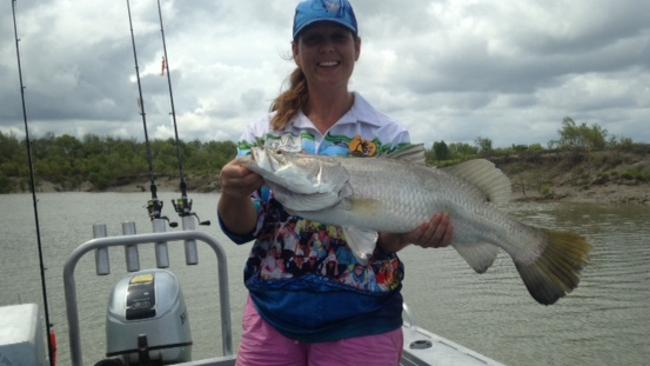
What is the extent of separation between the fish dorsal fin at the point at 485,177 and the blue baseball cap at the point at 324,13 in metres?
0.79

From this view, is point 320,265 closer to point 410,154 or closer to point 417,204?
point 417,204

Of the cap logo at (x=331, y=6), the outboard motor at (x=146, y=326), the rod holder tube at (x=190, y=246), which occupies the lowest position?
the outboard motor at (x=146, y=326)

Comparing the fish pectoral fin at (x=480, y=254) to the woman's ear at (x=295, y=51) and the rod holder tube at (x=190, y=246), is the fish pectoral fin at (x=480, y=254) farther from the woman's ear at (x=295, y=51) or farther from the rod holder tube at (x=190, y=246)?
the rod holder tube at (x=190, y=246)

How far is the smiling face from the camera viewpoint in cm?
260

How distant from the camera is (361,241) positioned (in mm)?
2377

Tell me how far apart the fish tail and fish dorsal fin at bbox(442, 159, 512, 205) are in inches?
10.1

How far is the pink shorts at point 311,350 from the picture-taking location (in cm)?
240

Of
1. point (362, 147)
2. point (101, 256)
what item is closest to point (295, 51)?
point (362, 147)

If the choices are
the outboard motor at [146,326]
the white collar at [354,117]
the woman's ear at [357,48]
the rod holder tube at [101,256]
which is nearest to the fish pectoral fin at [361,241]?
the white collar at [354,117]

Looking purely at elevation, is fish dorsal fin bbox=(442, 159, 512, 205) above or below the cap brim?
below

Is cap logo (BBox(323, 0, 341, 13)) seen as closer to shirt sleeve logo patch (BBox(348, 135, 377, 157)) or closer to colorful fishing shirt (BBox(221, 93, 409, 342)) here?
colorful fishing shirt (BBox(221, 93, 409, 342))

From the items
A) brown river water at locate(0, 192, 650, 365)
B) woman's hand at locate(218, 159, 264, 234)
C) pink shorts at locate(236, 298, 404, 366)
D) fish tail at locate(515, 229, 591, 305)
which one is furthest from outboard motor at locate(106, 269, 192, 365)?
brown river water at locate(0, 192, 650, 365)

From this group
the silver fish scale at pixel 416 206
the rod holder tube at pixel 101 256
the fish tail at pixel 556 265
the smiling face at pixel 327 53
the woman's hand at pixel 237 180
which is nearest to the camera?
the woman's hand at pixel 237 180

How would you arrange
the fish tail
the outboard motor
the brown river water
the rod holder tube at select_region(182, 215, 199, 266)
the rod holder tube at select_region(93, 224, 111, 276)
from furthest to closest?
the brown river water, the outboard motor, the rod holder tube at select_region(182, 215, 199, 266), the rod holder tube at select_region(93, 224, 111, 276), the fish tail
